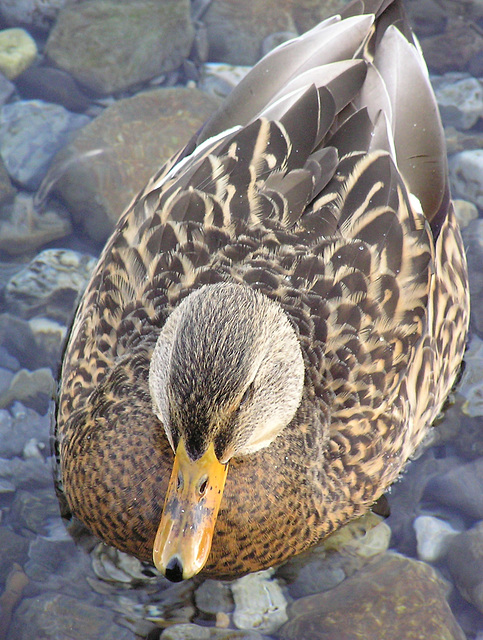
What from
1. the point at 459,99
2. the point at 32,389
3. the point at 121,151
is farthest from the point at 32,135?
the point at 459,99

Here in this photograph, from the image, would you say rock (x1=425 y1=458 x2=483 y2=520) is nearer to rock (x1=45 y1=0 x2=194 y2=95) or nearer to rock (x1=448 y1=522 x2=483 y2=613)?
rock (x1=448 y1=522 x2=483 y2=613)

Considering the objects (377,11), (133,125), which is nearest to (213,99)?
(133,125)

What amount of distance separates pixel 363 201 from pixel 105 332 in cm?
138

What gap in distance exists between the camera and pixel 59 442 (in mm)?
4215

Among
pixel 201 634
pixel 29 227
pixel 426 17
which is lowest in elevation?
pixel 201 634

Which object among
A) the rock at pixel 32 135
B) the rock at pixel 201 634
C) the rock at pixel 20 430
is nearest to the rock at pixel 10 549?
the rock at pixel 20 430

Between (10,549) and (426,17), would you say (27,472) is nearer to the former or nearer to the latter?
(10,549)

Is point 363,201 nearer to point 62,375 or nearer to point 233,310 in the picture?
point 233,310

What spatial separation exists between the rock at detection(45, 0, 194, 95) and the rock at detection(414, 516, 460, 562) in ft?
13.1

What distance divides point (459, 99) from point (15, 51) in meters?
3.46

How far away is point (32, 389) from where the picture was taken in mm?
4699

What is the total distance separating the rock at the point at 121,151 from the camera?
5457mm

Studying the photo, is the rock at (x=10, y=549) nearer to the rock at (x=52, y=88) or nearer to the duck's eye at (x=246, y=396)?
the duck's eye at (x=246, y=396)

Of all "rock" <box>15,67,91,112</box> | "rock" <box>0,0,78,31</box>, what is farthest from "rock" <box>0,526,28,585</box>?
"rock" <box>0,0,78,31</box>
